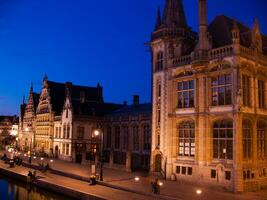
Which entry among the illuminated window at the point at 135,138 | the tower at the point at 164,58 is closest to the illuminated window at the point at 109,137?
the illuminated window at the point at 135,138

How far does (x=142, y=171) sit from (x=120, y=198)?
1798 cm

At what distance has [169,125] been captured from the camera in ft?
128

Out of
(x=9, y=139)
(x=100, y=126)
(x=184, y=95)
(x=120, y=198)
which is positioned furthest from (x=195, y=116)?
(x=9, y=139)

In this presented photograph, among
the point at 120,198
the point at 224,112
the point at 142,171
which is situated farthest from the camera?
the point at 142,171

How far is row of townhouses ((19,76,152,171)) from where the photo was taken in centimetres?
5209

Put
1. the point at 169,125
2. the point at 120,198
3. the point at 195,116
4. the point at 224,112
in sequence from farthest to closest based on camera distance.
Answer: the point at 169,125, the point at 195,116, the point at 224,112, the point at 120,198

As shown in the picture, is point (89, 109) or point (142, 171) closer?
point (142, 171)

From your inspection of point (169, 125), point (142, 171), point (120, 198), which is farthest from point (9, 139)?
point (120, 198)

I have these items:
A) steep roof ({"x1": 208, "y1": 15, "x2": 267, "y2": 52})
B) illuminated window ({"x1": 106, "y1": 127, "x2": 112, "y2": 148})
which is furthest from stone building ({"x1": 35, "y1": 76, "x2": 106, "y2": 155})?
steep roof ({"x1": 208, "y1": 15, "x2": 267, "y2": 52})

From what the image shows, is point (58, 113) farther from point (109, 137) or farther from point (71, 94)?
point (109, 137)

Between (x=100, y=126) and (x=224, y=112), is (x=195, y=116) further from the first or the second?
(x=100, y=126)

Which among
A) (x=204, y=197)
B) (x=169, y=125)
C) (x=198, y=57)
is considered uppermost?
(x=198, y=57)

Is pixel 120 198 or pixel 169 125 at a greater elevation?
pixel 169 125

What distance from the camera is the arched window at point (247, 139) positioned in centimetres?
3334
